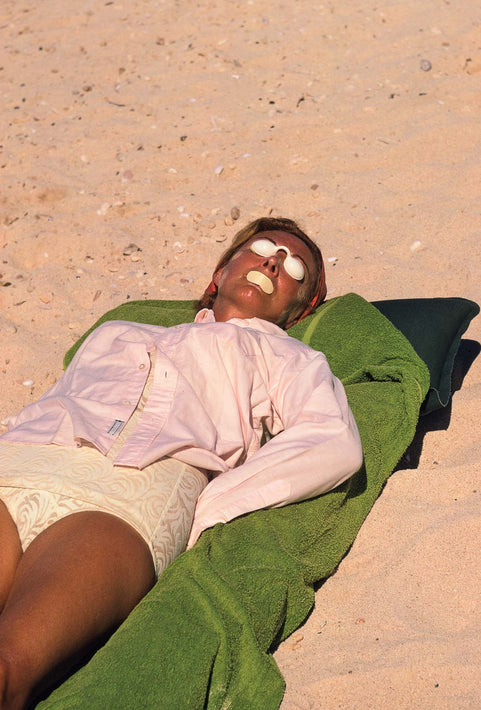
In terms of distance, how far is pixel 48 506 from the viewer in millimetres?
2385

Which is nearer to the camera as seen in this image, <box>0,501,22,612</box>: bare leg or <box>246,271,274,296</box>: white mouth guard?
<box>0,501,22,612</box>: bare leg

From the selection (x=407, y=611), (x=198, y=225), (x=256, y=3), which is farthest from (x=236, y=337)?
(x=256, y=3)

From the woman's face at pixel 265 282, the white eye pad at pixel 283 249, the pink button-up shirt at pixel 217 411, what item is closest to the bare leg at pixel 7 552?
the pink button-up shirt at pixel 217 411

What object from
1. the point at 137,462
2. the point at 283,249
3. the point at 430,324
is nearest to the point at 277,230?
the point at 283,249

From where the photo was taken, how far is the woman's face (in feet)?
10.7

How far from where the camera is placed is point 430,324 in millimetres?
3643

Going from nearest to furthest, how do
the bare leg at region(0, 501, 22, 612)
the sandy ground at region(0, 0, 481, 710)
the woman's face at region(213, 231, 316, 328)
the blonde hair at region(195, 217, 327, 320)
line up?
the bare leg at region(0, 501, 22, 612) → the sandy ground at region(0, 0, 481, 710) → the woman's face at region(213, 231, 316, 328) → the blonde hair at region(195, 217, 327, 320)

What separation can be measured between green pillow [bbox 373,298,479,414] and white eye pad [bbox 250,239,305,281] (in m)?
0.64

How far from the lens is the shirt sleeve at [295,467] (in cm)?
252

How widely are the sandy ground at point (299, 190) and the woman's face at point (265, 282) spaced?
823 millimetres

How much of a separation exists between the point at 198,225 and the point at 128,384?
8.24ft

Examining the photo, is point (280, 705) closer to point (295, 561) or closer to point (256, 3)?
point (295, 561)

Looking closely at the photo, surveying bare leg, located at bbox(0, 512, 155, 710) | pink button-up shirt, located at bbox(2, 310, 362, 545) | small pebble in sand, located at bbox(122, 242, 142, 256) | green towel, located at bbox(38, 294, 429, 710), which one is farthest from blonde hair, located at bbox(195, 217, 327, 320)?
bare leg, located at bbox(0, 512, 155, 710)

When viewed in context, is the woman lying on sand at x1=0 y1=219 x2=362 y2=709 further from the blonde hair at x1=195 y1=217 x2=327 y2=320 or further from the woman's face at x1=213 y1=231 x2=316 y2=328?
the blonde hair at x1=195 y1=217 x2=327 y2=320
